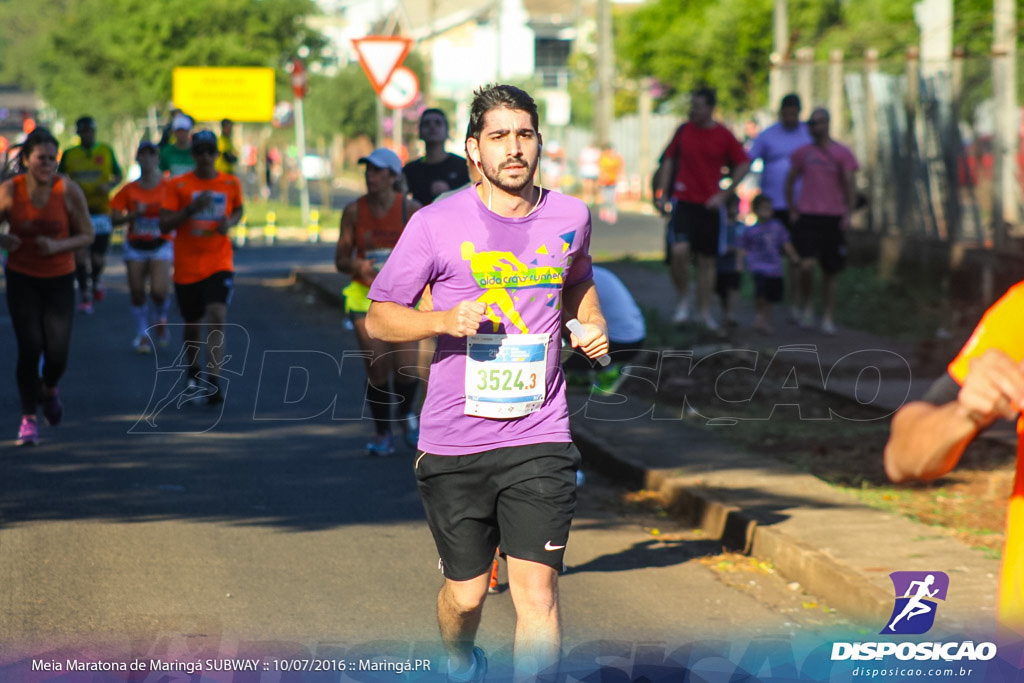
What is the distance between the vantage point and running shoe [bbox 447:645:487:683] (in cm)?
466

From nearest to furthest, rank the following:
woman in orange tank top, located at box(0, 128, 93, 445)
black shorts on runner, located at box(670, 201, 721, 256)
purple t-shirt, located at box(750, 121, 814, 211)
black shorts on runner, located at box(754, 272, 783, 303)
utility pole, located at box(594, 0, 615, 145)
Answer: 1. woman in orange tank top, located at box(0, 128, 93, 445)
2. black shorts on runner, located at box(670, 201, 721, 256)
3. black shorts on runner, located at box(754, 272, 783, 303)
4. purple t-shirt, located at box(750, 121, 814, 211)
5. utility pole, located at box(594, 0, 615, 145)

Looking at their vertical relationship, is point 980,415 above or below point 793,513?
above

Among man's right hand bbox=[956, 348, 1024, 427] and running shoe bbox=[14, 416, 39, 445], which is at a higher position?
man's right hand bbox=[956, 348, 1024, 427]

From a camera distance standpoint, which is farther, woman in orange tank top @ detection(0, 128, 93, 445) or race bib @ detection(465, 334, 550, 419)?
woman in orange tank top @ detection(0, 128, 93, 445)

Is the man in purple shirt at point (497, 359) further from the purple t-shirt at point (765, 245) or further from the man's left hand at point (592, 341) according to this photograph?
the purple t-shirt at point (765, 245)

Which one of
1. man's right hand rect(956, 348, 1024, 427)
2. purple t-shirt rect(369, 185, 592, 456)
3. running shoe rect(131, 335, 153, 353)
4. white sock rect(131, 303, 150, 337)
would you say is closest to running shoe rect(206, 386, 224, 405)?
running shoe rect(131, 335, 153, 353)

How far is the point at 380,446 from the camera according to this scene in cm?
913

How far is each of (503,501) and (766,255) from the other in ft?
30.5

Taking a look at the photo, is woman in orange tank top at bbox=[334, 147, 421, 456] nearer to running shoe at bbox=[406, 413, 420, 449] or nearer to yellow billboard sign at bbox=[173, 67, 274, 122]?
running shoe at bbox=[406, 413, 420, 449]

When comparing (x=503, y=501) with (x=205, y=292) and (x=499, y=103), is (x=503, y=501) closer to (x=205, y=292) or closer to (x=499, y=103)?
(x=499, y=103)

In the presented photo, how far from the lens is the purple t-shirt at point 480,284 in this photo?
439cm

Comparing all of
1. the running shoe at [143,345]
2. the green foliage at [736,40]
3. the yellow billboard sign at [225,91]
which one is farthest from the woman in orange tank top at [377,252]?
the yellow billboard sign at [225,91]

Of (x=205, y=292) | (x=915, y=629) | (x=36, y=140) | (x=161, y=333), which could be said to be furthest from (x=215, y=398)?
(x=915, y=629)

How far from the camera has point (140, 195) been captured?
12961 millimetres
